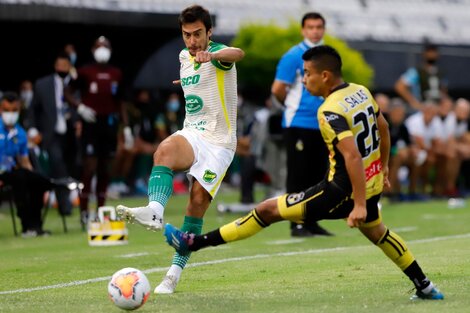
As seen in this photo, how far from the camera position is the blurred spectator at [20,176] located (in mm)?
16109

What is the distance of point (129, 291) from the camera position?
8.51 m

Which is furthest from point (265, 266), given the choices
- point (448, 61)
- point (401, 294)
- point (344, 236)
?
point (448, 61)

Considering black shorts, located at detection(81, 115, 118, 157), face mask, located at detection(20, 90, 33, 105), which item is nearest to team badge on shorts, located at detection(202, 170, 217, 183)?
black shorts, located at detection(81, 115, 118, 157)

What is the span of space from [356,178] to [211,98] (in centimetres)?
199

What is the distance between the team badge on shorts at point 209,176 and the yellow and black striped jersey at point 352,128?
1262mm

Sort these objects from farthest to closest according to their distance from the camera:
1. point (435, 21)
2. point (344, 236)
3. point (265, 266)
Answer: point (435, 21)
point (344, 236)
point (265, 266)

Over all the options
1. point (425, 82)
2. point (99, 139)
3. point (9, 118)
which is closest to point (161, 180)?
point (9, 118)

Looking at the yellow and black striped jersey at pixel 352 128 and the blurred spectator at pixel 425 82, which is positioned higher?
the yellow and black striped jersey at pixel 352 128

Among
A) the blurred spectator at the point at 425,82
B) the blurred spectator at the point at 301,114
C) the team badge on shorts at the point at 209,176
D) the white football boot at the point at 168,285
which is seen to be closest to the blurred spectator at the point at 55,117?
the blurred spectator at the point at 301,114

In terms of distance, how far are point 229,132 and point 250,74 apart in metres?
16.4

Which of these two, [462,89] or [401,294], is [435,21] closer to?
[462,89]

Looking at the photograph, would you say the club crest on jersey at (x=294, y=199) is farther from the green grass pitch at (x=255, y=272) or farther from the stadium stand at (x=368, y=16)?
the stadium stand at (x=368, y=16)

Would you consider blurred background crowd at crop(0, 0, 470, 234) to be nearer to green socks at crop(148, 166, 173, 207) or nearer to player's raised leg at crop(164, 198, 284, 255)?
green socks at crop(148, 166, 173, 207)

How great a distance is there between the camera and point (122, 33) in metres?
24.5
